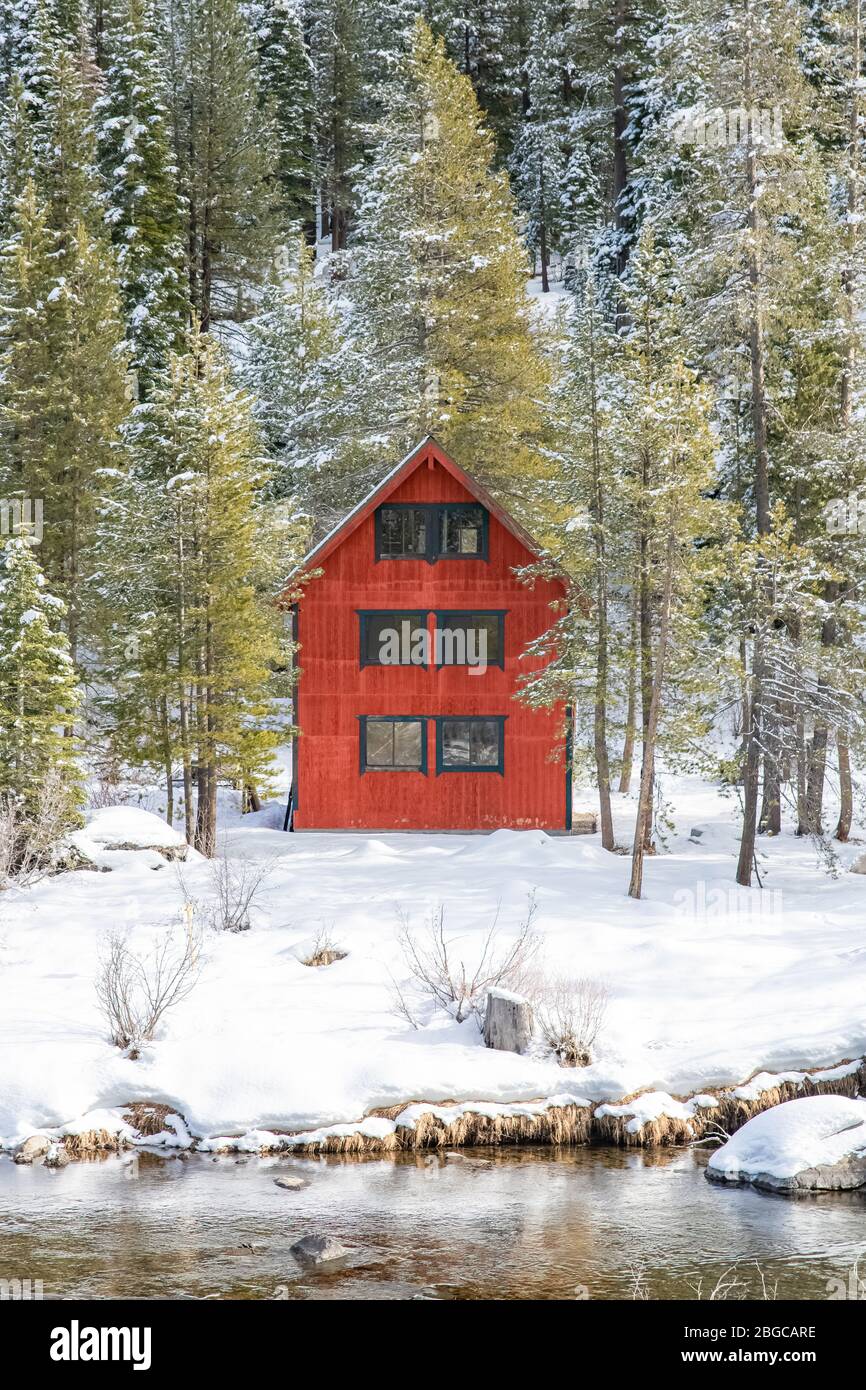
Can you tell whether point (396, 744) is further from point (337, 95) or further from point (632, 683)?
point (337, 95)

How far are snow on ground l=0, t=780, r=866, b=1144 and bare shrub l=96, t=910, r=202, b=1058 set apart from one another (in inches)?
8.5

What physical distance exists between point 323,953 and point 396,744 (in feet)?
37.1

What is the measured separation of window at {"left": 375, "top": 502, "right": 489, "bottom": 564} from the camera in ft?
92.4

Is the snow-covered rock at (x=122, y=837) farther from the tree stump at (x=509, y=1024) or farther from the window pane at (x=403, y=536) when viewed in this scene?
the tree stump at (x=509, y=1024)

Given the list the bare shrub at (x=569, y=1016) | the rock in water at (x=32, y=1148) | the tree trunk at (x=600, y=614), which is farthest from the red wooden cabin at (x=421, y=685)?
the rock in water at (x=32, y=1148)

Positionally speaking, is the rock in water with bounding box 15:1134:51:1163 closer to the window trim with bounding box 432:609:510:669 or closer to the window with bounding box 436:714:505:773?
the window with bounding box 436:714:505:773

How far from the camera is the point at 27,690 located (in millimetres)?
21797

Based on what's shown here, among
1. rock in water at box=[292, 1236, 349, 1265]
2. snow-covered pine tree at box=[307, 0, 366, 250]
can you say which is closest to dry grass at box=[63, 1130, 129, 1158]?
rock in water at box=[292, 1236, 349, 1265]

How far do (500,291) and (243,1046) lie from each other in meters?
22.4

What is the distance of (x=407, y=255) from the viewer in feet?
102
